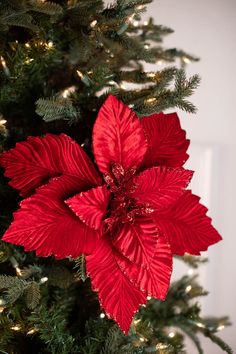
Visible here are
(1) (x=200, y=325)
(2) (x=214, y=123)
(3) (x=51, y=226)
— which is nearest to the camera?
(3) (x=51, y=226)

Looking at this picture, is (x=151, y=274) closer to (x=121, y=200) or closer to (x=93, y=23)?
(x=121, y=200)

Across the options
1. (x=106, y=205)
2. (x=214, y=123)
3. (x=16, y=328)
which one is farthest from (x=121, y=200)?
(x=214, y=123)

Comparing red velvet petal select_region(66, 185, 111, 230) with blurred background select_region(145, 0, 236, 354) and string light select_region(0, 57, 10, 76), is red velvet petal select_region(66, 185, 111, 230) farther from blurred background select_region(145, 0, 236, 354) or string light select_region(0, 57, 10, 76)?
blurred background select_region(145, 0, 236, 354)

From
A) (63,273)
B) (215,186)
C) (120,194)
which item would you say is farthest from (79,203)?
(215,186)

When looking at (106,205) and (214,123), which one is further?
(214,123)

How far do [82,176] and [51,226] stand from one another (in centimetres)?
7

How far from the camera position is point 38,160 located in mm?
471

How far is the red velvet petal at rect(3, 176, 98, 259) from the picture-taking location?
1.45 ft

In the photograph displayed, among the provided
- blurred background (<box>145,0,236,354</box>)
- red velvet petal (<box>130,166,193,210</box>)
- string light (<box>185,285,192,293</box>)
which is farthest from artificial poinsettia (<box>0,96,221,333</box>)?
blurred background (<box>145,0,236,354</box>)

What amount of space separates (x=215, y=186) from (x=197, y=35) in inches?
17.5

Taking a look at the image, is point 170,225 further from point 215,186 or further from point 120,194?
point 215,186

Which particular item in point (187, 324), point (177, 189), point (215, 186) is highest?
point (215, 186)

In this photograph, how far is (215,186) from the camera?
4.02ft

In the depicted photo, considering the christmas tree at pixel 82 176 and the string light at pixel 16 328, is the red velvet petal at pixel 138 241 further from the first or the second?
the string light at pixel 16 328
